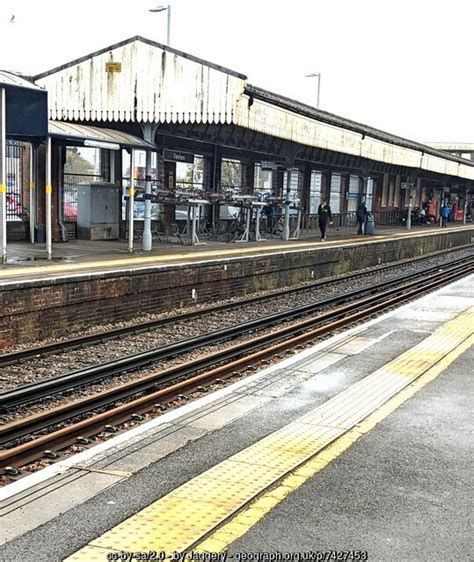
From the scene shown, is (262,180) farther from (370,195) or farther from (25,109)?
(25,109)

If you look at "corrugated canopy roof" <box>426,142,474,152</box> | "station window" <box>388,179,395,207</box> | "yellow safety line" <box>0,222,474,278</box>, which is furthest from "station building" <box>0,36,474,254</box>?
"corrugated canopy roof" <box>426,142,474,152</box>

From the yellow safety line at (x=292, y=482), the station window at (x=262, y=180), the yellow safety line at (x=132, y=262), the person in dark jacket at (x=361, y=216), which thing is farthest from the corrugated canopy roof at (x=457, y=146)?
the yellow safety line at (x=292, y=482)

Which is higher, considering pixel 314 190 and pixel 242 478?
pixel 314 190

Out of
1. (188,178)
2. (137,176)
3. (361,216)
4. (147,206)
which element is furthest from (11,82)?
(361,216)

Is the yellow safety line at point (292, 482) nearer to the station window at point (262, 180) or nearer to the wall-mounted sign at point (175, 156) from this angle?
the wall-mounted sign at point (175, 156)

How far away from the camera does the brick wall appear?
9.99 metres

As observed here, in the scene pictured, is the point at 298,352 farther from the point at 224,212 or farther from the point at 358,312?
the point at 224,212

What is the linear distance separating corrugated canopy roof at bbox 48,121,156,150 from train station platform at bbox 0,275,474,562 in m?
8.62

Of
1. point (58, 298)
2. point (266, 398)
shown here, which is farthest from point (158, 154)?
point (266, 398)

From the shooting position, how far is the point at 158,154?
20844mm

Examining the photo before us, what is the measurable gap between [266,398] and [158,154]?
15.0m

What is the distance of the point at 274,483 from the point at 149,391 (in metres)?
3.28

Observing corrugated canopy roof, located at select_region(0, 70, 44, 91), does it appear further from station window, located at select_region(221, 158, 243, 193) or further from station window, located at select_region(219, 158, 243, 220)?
station window, located at select_region(221, 158, 243, 193)

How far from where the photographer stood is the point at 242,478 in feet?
15.1
